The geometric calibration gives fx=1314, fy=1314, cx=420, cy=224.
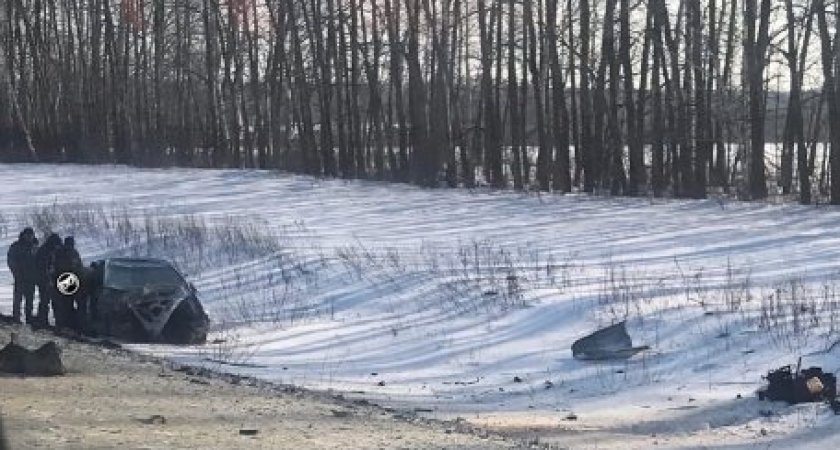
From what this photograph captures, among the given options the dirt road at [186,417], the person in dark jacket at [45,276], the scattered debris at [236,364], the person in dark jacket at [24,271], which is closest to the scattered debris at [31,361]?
the dirt road at [186,417]

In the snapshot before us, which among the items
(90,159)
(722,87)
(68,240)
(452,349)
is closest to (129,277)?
(68,240)

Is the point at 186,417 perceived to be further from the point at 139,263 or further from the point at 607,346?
the point at 139,263

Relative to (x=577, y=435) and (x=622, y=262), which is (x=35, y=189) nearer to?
(x=622, y=262)

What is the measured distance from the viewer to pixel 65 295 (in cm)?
1773

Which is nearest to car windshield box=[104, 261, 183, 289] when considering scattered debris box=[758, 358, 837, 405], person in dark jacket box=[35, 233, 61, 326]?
person in dark jacket box=[35, 233, 61, 326]

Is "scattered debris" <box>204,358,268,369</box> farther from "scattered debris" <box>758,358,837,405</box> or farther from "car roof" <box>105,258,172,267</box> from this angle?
"scattered debris" <box>758,358,837,405</box>

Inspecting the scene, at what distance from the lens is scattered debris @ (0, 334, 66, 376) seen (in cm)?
1226

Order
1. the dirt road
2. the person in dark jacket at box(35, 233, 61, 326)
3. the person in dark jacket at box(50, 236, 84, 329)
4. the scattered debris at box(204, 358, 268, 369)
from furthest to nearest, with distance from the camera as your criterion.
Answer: the person in dark jacket at box(35, 233, 61, 326) < the person in dark jacket at box(50, 236, 84, 329) < the scattered debris at box(204, 358, 268, 369) < the dirt road

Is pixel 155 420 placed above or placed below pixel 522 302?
above

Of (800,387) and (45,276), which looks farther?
(45,276)

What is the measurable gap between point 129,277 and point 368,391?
5460 millimetres

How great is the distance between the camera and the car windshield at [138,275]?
17.6 meters

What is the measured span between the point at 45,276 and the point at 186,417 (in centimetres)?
864

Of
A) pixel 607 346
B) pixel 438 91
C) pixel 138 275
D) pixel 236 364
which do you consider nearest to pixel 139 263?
pixel 138 275
